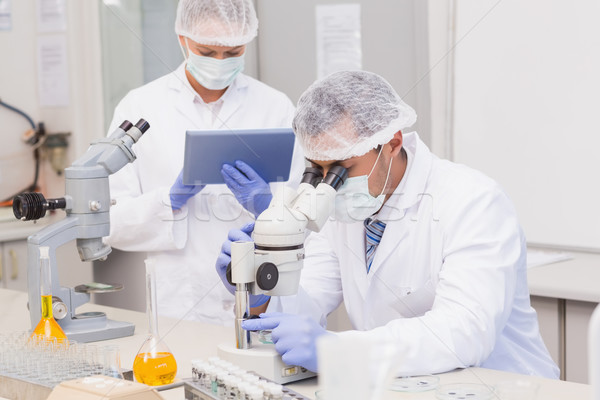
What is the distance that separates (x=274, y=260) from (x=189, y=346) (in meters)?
→ 0.43

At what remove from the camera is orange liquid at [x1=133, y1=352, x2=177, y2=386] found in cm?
141

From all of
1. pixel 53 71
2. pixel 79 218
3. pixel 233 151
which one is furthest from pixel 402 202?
pixel 53 71

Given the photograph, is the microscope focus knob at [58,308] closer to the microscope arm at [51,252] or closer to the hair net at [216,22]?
the microscope arm at [51,252]

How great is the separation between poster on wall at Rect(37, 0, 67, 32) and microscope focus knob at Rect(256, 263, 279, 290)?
2702mm

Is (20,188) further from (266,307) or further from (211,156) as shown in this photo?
(266,307)

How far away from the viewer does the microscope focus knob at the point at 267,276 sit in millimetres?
1406

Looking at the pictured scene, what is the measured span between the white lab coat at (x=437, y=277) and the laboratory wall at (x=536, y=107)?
3.69 ft

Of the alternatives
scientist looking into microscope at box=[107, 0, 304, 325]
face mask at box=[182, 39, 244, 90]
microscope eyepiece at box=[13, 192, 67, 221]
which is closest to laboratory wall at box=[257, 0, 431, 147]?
scientist looking into microscope at box=[107, 0, 304, 325]

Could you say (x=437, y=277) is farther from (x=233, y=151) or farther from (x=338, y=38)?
(x=338, y=38)

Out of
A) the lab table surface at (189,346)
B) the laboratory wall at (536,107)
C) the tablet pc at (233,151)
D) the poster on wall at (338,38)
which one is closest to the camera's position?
the lab table surface at (189,346)

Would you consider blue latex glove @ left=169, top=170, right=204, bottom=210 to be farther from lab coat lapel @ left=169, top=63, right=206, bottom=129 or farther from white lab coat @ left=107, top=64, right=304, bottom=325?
lab coat lapel @ left=169, top=63, right=206, bottom=129

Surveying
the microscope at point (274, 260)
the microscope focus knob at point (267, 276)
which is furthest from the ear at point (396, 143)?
the microscope focus knob at point (267, 276)

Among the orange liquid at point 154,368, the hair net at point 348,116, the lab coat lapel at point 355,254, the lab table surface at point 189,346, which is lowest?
the lab table surface at point 189,346

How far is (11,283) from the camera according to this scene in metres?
3.34
